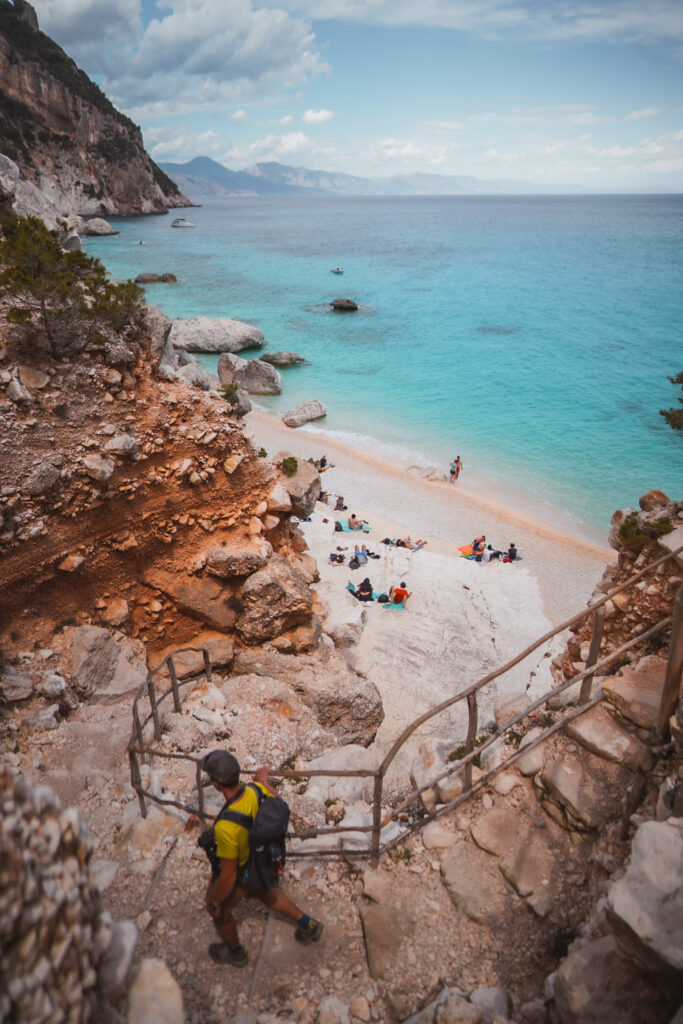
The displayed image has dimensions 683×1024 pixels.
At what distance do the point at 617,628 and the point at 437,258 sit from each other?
110 metres

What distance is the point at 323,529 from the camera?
2261 centimetres

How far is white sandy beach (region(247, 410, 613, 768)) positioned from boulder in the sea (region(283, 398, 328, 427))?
360cm

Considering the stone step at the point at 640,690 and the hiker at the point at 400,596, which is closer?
the stone step at the point at 640,690

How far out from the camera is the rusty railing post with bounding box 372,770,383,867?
221 inches

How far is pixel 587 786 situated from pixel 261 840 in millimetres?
3347

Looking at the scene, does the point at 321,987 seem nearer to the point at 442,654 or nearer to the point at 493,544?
the point at 442,654

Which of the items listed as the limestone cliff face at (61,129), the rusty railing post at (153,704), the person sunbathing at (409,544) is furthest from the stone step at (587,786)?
the limestone cliff face at (61,129)

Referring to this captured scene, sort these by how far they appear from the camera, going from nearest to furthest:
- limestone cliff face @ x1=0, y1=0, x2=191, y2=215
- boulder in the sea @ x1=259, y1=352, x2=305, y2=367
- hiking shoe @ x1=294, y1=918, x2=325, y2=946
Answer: hiking shoe @ x1=294, y1=918, x2=325, y2=946, boulder in the sea @ x1=259, y1=352, x2=305, y2=367, limestone cliff face @ x1=0, y1=0, x2=191, y2=215

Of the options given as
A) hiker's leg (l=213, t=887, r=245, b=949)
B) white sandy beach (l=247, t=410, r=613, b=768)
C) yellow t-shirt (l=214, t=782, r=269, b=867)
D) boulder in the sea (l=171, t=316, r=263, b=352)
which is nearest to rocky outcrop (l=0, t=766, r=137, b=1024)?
yellow t-shirt (l=214, t=782, r=269, b=867)

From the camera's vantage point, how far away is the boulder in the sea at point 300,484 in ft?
46.0

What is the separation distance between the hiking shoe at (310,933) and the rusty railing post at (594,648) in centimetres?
379

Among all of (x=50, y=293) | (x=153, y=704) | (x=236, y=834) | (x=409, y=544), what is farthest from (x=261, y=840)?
(x=409, y=544)

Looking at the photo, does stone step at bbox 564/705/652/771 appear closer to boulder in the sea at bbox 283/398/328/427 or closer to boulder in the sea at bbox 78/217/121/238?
boulder in the sea at bbox 283/398/328/427

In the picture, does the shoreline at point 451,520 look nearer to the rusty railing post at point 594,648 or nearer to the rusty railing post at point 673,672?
the rusty railing post at point 594,648
